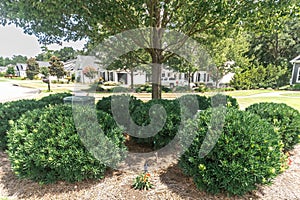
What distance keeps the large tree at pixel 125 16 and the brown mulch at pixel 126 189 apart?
3101 mm

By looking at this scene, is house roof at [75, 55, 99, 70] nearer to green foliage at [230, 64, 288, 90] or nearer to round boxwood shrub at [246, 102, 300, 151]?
round boxwood shrub at [246, 102, 300, 151]

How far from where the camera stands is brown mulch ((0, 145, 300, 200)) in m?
2.49

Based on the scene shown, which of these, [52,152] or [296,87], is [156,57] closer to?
[52,152]

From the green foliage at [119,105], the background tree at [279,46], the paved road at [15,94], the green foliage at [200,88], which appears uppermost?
the background tree at [279,46]

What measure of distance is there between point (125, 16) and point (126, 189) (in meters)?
3.80

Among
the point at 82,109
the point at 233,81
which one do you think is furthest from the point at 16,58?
the point at 82,109

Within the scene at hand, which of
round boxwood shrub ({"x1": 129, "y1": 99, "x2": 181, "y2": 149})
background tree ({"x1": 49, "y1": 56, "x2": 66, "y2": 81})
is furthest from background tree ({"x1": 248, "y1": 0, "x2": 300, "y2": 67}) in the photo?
background tree ({"x1": 49, "y1": 56, "x2": 66, "y2": 81})

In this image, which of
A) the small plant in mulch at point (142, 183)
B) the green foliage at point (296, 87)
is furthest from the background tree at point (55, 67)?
the green foliage at point (296, 87)

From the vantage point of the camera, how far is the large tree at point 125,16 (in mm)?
3518

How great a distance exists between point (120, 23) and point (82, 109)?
265cm

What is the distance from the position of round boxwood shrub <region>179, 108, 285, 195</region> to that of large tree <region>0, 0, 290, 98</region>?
2.47 metres

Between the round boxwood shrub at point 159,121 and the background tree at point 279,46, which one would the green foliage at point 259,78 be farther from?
the round boxwood shrub at point 159,121

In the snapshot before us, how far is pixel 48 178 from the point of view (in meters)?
2.67

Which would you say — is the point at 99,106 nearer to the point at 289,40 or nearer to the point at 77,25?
the point at 77,25
